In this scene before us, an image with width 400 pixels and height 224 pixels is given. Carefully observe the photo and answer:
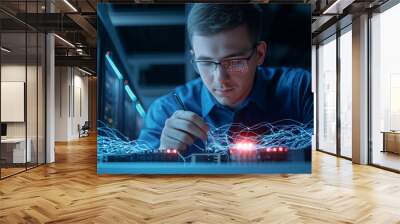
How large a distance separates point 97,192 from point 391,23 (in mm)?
6454

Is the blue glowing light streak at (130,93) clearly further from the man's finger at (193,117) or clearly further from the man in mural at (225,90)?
the man's finger at (193,117)

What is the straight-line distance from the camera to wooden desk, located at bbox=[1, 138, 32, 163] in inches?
286

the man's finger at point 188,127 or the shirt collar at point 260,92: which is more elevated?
the shirt collar at point 260,92

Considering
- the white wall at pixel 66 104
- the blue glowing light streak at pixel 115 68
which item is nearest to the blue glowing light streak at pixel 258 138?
the blue glowing light streak at pixel 115 68

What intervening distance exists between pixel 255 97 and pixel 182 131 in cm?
137

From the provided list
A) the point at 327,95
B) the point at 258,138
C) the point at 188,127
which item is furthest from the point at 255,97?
the point at 327,95

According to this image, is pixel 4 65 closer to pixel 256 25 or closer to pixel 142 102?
pixel 142 102

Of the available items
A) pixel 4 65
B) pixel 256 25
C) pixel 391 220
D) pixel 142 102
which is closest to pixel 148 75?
pixel 142 102

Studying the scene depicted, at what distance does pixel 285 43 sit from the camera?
20.9 ft

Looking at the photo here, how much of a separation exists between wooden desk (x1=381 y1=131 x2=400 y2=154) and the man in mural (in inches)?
90.9

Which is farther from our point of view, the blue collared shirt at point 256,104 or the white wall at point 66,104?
the white wall at point 66,104

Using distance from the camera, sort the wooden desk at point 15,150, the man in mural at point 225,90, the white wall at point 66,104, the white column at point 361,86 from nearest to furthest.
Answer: the man in mural at point 225,90, the wooden desk at point 15,150, the white column at point 361,86, the white wall at point 66,104

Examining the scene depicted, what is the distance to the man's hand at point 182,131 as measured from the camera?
637 centimetres

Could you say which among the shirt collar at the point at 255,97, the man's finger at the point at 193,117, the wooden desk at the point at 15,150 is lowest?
the wooden desk at the point at 15,150
